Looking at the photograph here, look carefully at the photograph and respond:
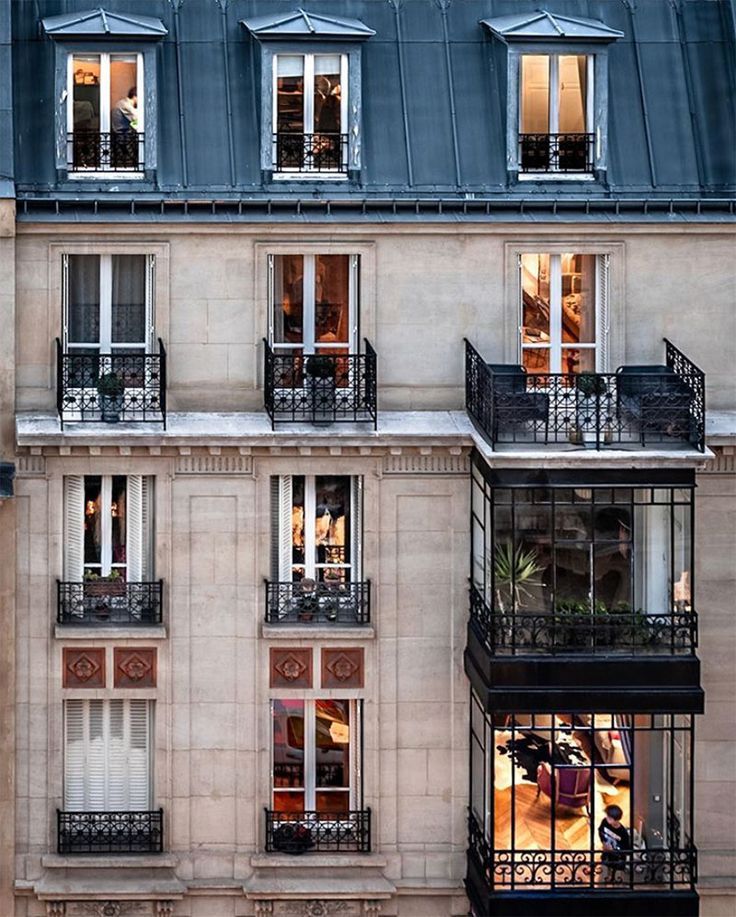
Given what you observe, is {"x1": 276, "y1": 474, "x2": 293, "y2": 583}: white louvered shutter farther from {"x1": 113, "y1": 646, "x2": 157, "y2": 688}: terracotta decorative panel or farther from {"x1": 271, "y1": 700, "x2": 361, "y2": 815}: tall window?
{"x1": 113, "y1": 646, "x2": 157, "y2": 688}: terracotta decorative panel

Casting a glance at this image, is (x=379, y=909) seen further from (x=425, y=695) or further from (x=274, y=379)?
(x=274, y=379)

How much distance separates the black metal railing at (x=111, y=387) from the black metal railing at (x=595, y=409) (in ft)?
16.5

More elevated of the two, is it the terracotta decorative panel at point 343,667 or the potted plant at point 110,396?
the potted plant at point 110,396

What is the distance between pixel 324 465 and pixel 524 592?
3.79 metres

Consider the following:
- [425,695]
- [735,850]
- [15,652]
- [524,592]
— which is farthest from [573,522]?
[15,652]

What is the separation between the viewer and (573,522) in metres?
35.3

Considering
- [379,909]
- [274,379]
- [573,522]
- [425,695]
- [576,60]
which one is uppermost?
[576,60]

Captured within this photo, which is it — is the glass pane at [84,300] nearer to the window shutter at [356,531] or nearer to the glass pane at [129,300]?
the glass pane at [129,300]

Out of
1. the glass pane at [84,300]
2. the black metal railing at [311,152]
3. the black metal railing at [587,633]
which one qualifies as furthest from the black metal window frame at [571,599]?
the glass pane at [84,300]

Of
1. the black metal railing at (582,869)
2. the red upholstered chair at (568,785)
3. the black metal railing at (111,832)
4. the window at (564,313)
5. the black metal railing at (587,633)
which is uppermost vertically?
the window at (564,313)

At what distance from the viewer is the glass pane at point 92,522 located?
36.7m

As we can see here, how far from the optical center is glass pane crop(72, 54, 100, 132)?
36344mm

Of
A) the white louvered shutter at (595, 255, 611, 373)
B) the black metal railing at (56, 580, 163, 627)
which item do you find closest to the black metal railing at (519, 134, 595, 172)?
the white louvered shutter at (595, 255, 611, 373)

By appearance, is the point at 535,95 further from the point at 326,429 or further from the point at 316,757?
the point at 316,757
